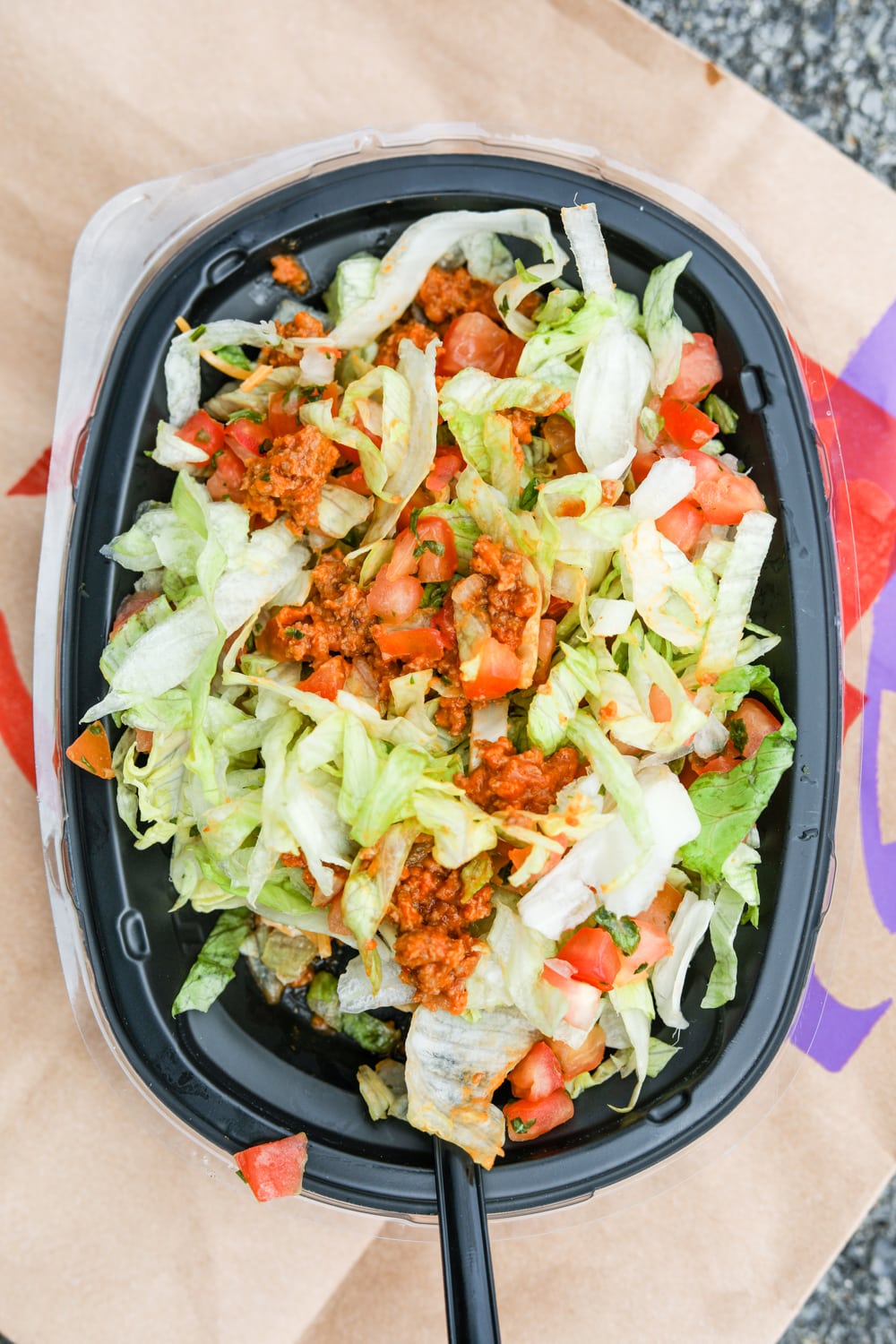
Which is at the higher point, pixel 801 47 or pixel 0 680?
pixel 801 47

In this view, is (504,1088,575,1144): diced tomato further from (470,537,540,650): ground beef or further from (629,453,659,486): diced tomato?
(629,453,659,486): diced tomato

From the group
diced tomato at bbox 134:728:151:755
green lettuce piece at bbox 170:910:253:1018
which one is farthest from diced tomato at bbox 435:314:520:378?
green lettuce piece at bbox 170:910:253:1018

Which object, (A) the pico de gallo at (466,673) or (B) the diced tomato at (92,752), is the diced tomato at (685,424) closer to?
(A) the pico de gallo at (466,673)

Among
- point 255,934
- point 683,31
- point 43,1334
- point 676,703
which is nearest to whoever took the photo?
point 676,703

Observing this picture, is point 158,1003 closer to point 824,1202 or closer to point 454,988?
point 454,988

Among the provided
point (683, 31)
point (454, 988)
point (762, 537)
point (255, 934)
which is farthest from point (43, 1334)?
point (683, 31)

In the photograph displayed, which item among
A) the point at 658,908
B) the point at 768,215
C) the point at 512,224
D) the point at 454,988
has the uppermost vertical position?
the point at 768,215

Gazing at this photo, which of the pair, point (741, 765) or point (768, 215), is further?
point (768, 215)
